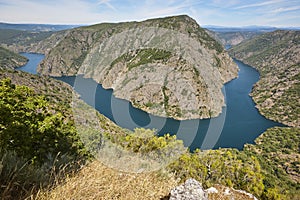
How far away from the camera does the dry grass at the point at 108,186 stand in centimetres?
358

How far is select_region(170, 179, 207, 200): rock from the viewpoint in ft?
12.4

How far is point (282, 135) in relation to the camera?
255 feet

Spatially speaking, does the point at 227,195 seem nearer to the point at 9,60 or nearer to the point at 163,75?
the point at 163,75

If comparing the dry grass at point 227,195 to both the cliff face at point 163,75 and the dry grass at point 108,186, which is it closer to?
the dry grass at point 108,186

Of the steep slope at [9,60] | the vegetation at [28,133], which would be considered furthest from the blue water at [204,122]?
the steep slope at [9,60]

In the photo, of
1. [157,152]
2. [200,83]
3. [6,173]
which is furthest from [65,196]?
[200,83]

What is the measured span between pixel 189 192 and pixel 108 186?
4.88 feet

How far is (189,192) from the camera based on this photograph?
3.83m

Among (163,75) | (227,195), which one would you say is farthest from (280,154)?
(227,195)

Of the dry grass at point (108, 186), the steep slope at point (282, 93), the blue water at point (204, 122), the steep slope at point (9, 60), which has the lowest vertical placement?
the blue water at point (204, 122)

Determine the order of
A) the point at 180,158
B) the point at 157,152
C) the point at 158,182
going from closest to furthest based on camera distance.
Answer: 1. the point at 158,182
2. the point at 157,152
3. the point at 180,158

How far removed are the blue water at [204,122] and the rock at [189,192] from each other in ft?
210

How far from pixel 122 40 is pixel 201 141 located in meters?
95.0

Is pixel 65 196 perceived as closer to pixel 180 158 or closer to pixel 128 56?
pixel 180 158
